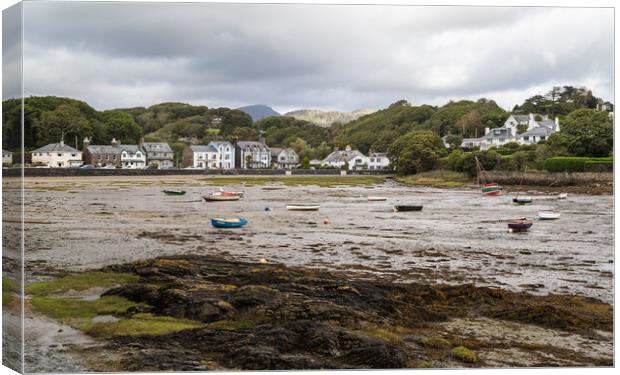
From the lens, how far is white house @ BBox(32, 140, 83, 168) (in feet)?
23.2

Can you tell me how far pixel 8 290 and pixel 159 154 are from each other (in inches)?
137

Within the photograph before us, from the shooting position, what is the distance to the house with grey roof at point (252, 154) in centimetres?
960

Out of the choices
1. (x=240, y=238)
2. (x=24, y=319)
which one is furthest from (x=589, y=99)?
(x=24, y=319)

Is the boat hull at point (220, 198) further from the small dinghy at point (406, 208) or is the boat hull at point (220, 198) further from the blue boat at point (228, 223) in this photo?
the small dinghy at point (406, 208)

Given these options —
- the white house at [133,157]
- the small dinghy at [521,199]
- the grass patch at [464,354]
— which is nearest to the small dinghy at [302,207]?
the white house at [133,157]

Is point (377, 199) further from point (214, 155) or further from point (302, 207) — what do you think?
point (214, 155)

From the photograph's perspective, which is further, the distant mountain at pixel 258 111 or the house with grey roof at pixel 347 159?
the house with grey roof at pixel 347 159

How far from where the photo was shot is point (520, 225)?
1145 cm

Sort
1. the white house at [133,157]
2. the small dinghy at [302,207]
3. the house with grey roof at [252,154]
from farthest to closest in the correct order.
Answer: the small dinghy at [302,207], the house with grey roof at [252,154], the white house at [133,157]

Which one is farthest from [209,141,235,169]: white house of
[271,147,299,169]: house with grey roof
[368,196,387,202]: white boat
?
[368,196,387,202]: white boat

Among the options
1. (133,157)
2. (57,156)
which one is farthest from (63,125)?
(133,157)

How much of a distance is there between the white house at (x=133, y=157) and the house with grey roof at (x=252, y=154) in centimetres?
178

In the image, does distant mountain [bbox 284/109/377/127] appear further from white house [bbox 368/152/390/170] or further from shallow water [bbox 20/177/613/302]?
shallow water [bbox 20/177/613/302]

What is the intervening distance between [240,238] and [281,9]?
5.56 meters
